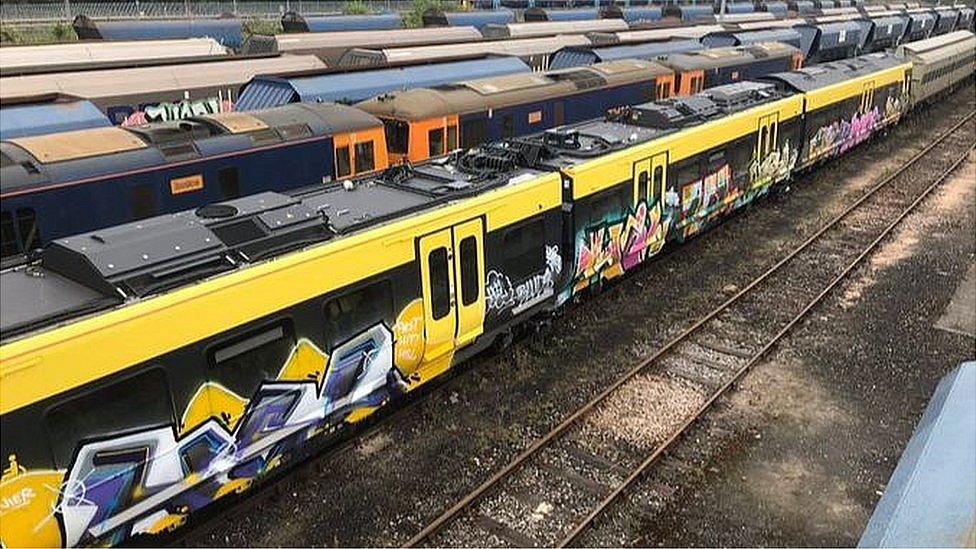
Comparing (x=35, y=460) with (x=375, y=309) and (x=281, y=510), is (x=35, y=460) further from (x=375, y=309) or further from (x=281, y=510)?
(x=375, y=309)

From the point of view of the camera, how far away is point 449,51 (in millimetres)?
31328

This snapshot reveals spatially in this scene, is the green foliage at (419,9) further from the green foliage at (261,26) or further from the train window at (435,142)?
the train window at (435,142)

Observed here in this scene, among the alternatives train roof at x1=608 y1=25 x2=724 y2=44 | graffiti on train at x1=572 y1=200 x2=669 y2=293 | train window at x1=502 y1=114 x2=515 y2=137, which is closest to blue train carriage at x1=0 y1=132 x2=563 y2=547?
graffiti on train at x1=572 y1=200 x2=669 y2=293

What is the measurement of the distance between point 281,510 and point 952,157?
100ft

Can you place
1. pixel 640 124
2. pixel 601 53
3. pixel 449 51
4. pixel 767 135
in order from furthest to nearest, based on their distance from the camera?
pixel 601 53, pixel 449 51, pixel 767 135, pixel 640 124

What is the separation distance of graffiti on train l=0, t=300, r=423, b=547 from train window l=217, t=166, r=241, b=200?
23.1ft

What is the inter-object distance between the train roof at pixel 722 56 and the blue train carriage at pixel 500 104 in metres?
2.54

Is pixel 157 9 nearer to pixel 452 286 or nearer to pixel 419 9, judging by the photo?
pixel 419 9

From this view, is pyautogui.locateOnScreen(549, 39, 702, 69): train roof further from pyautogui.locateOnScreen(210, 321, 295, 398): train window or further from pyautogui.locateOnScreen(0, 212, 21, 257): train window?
pyautogui.locateOnScreen(210, 321, 295, 398): train window

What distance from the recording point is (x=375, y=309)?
33.9 feet

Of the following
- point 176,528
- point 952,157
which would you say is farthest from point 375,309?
point 952,157

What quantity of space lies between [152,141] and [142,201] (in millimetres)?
1318

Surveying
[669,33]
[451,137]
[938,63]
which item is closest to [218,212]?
[451,137]

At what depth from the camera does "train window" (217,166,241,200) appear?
15.8 m
